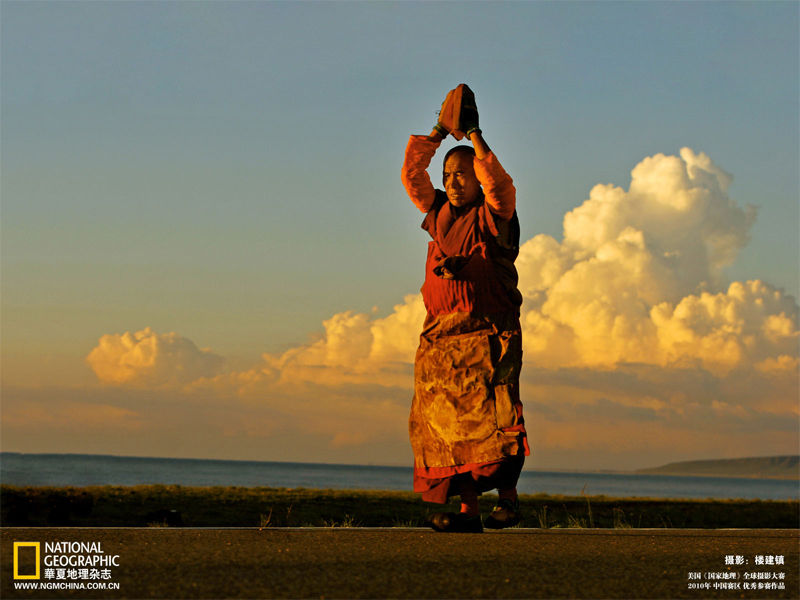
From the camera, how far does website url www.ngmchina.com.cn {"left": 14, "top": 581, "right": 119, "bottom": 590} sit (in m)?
5.39

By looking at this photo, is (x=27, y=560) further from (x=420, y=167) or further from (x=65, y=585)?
(x=420, y=167)

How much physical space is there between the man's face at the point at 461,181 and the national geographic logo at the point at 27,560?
5136 mm

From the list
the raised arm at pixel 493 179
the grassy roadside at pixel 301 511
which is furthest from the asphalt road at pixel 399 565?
the grassy roadside at pixel 301 511

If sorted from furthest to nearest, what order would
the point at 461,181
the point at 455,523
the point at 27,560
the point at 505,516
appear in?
the point at 461,181 → the point at 505,516 → the point at 455,523 → the point at 27,560

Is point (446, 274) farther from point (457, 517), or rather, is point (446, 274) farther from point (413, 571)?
point (413, 571)

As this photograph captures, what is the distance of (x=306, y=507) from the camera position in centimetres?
2188

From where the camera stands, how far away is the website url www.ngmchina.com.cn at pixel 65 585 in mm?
5387

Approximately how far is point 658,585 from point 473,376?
356 cm

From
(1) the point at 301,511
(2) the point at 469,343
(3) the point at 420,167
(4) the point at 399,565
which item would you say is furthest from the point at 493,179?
(1) the point at 301,511

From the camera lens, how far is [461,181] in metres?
9.59

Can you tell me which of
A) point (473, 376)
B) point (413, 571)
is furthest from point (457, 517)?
point (413, 571)

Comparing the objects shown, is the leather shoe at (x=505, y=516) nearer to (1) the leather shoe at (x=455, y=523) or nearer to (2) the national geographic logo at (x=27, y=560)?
(1) the leather shoe at (x=455, y=523)

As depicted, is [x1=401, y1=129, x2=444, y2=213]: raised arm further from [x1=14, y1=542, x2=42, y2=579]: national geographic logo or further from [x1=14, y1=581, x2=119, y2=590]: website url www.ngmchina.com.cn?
[x1=14, y1=581, x2=119, y2=590]: website url www.ngmchina.com.cn

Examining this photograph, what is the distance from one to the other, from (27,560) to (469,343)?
4486 millimetres
